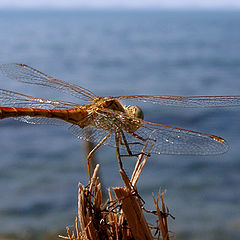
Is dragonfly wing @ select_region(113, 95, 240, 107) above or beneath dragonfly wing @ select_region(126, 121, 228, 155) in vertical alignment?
above

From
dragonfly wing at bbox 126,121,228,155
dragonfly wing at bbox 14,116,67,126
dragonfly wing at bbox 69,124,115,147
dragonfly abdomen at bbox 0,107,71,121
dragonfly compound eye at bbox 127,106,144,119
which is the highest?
dragonfly abdomen at bbox 0,107,71,121

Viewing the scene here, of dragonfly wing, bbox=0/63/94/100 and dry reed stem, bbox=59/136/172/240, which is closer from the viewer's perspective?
dry reed stem, bbox=59/136/172/240

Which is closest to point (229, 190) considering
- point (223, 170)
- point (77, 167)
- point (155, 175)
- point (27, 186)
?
point (223, 170)

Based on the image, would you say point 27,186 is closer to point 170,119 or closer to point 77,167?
point 77,167

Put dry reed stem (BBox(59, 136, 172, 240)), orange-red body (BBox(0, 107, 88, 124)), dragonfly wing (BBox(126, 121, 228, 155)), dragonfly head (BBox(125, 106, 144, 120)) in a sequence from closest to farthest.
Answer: dry reed stem (BBox(59, 136, 172, 240)) → dragonfly wing (BBox(126, 121, 228, 155)) → dragonfly head (BBox(125, 106, 144, 120)) → orange-red body (BBox(0, 107, 88, 124))

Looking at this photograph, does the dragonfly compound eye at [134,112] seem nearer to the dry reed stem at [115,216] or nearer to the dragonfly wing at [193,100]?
the dragonfly wing at [193,100]

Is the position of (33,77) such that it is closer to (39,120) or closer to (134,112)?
(39,120)

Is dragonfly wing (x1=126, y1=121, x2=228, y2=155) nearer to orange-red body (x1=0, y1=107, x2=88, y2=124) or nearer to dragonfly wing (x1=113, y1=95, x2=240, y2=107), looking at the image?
dragonfly wing (x1=113, y1=95, x2=240, y2=107)

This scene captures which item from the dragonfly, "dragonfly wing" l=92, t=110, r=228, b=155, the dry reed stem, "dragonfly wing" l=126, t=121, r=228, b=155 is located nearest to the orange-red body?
the dragonfly

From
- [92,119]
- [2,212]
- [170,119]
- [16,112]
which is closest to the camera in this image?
[92,119]
